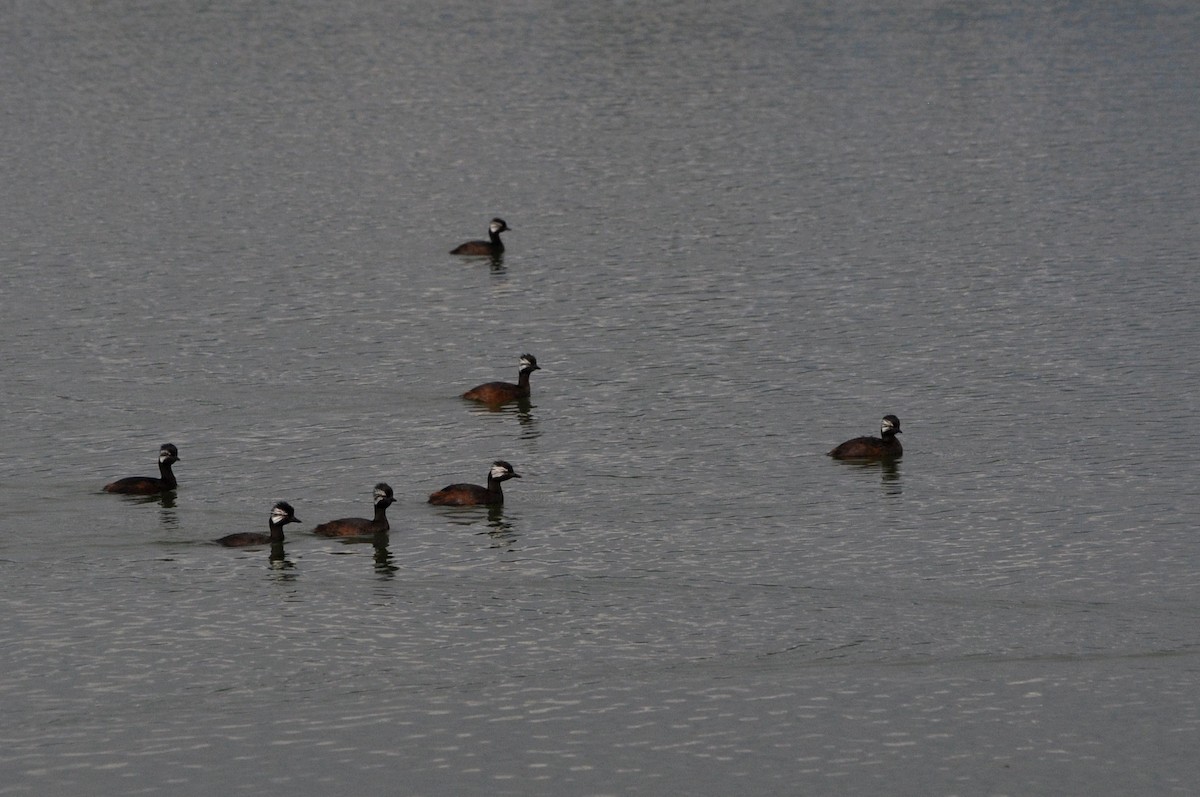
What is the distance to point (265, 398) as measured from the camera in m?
37.3

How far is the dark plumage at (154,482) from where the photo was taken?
30.8 m

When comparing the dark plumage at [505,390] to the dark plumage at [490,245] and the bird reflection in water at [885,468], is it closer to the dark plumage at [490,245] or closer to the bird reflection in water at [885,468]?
the bird reflection in water at [885,468]

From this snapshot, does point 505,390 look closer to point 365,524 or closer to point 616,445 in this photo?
point 616,445

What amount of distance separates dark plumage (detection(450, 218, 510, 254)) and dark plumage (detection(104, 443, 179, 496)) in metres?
22.0

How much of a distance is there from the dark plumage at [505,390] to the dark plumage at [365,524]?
321 inches

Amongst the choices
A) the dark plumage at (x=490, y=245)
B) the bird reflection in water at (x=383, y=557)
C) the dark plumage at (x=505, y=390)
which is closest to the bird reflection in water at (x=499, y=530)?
the bird reflection in water at (x=383, y=557)

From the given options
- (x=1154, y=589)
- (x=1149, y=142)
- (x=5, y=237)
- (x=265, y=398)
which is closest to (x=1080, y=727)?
(x=1154, y=589)

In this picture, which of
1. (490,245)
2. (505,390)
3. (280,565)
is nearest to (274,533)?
(280,565)

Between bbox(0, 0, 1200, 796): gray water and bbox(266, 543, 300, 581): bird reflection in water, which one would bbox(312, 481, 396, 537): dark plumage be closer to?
bbox(0, 0, 1200, 796): gray water

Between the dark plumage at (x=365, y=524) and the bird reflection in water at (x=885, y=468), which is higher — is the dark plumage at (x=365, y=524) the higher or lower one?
the lower one

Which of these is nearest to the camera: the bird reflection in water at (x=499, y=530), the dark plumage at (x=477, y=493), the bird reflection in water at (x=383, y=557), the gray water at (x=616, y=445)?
the gray water at (x=616, y=445)

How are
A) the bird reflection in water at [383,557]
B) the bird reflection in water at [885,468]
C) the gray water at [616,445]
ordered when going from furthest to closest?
the bird reflection in water at [885,468] → the bird reflection in water at [383,557] → the gray water at [616,445]

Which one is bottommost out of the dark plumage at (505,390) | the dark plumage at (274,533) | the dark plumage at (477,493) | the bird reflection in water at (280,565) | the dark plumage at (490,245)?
the bird reflection in water at (280,565)

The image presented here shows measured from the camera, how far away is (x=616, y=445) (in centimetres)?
3391
